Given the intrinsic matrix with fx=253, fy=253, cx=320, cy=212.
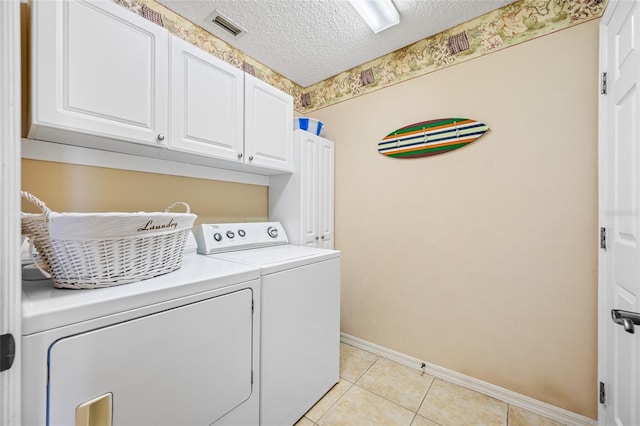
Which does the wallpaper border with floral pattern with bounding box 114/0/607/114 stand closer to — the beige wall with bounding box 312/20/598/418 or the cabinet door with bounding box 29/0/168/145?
the beige wall with bounding box 312/20/598/418

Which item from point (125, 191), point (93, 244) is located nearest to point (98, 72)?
point (125, 191)

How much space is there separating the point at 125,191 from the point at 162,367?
1.06 m

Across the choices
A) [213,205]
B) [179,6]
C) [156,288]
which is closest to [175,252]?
[156,288]

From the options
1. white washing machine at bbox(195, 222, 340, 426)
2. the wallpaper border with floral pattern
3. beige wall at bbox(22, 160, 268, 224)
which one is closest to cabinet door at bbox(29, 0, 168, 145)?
beige wall at bbox(22, 160, 268, 224)

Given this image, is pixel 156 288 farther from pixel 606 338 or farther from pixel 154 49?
pixel 606 338

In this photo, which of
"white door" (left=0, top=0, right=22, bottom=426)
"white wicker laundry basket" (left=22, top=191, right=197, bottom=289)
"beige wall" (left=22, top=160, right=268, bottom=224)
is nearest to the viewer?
"white door" (left=0, top=0, right=22, bottom=426)

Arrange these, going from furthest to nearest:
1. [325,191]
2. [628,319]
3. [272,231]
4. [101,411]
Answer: [325,191], [272,231], [628,319], [101,411]

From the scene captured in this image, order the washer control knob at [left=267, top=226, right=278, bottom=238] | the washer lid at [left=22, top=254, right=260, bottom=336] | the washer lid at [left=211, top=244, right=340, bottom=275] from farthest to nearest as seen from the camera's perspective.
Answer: the washer control knob at [left=267, top=226, right=278, bottom=238] < the washer lid at [left=211, top=244, right=340, bottom=275] < the washer lid at [left=22, top=254, right=260, bottom=336]

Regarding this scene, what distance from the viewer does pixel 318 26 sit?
1854 millimetres

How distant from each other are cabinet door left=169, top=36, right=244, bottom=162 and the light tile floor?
1779 mm

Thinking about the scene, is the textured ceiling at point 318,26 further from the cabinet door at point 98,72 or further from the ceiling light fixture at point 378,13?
the cabinet door at point 98,72

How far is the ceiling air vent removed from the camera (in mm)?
1765

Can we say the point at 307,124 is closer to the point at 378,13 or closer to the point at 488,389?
the point at 378,13

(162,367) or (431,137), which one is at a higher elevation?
(431,137)
